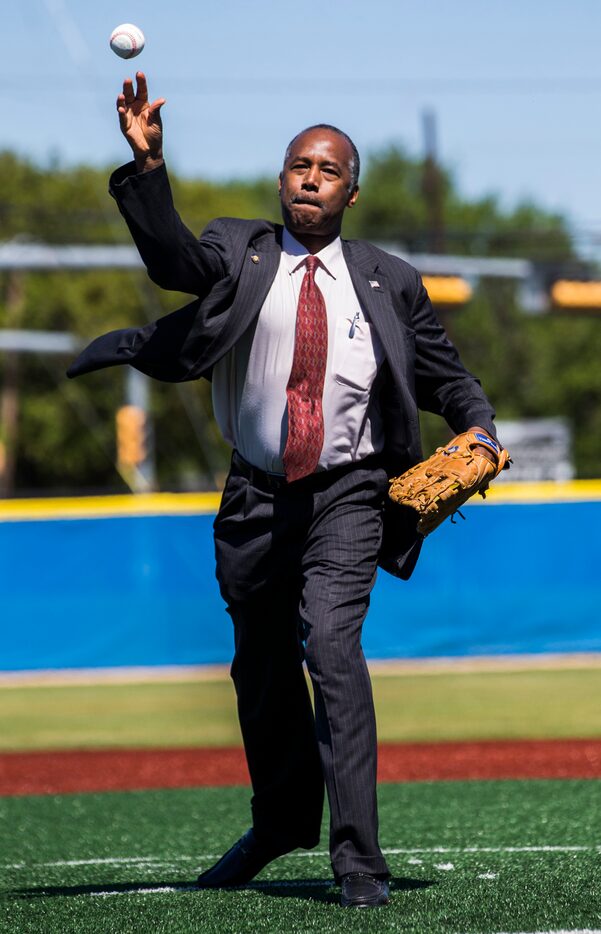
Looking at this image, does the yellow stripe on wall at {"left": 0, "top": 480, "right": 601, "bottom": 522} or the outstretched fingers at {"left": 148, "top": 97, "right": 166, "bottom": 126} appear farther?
the yellow stripe on wall at {"left": 0, "top": 480, "right": 601, "bottom": 522}

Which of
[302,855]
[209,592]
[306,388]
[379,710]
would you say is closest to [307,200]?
[306,388]

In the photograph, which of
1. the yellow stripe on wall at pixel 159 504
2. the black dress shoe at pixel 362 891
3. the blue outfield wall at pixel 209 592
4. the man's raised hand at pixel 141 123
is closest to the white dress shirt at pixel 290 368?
the man's raised hand at pixel 141 123

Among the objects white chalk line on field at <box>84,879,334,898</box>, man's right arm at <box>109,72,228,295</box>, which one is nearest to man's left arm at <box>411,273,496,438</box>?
man's right arm at <box>109,72,228,295</box>

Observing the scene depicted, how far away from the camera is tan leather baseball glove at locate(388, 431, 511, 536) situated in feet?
11.7

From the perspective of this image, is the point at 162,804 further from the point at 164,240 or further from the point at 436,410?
the point at 164,240

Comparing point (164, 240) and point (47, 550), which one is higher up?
point (164, 240)

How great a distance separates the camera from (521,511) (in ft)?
43.5

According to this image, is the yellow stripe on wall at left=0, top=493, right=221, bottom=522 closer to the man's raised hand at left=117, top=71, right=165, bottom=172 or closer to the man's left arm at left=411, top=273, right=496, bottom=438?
the man's left arm at left=411, top=273, right=496, bottom=438

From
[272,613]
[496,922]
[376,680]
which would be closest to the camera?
[496,922]

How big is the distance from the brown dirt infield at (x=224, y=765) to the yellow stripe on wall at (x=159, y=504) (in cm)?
433

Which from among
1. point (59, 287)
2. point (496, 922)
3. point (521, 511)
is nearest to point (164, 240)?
point (496, 922)

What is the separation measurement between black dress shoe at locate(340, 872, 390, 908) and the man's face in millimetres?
1639

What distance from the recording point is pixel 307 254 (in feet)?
12.5

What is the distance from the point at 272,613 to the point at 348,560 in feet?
0.98
